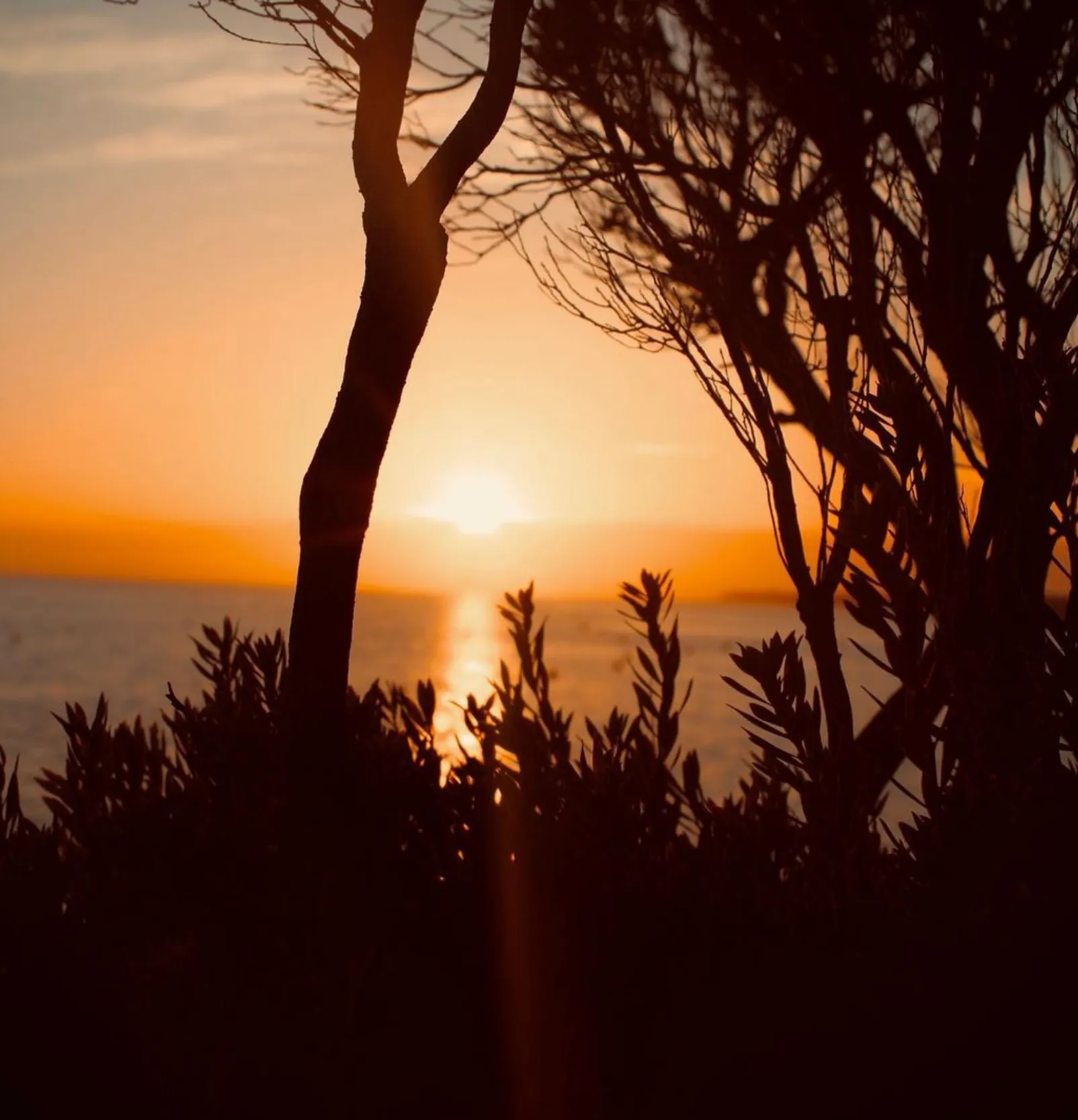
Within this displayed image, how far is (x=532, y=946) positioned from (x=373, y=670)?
7582cm

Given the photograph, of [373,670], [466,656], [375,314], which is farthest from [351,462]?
[466,656]

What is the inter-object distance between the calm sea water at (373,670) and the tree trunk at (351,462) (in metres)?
0.45

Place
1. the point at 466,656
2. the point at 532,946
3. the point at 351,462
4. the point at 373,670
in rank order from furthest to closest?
the point at 466,656 → the point at 373,670 → the point at 351,462 → the point at 532,946

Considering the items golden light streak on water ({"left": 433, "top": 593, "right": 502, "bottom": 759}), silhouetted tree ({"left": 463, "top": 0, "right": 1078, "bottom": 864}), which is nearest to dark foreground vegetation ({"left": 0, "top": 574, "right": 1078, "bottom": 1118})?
silhouetted tree ({"left": 463, "top": 0, "right": 1078, "bottom": 864})

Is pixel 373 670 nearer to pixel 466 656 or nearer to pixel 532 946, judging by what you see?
pixel 466 656

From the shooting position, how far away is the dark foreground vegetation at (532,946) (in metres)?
2.36

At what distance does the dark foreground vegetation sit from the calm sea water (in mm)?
438

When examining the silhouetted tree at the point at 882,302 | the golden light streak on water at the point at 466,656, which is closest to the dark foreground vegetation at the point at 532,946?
the silhouetted tree at the point at 882,302

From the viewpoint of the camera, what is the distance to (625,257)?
441 centimetres

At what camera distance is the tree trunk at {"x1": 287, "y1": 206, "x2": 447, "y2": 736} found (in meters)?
3.45

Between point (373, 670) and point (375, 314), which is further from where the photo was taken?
point (373, 670)

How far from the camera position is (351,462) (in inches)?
138

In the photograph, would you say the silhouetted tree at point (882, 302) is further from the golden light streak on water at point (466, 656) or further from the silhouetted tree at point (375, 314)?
the golden light streak on water at point (466, 656)

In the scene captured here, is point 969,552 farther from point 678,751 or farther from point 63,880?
point 63,880
